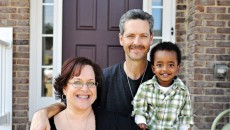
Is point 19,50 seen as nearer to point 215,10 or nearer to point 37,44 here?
point 37,44

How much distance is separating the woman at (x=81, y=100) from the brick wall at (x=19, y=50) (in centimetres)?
187

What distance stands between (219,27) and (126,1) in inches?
45.5

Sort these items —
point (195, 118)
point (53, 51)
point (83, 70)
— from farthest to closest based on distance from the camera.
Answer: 1. point (53, 51)
2. point (195, 118)
3. point (83, 70)

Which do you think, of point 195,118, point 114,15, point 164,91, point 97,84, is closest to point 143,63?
point 164,91

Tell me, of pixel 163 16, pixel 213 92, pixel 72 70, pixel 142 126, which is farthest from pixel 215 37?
pixel 72 70

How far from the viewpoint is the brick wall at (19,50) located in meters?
3.76

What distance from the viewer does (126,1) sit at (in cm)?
414

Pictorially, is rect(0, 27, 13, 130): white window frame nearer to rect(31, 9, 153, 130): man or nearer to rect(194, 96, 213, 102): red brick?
rect(31, 9, 153, 130): man

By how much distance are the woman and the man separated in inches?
5.2

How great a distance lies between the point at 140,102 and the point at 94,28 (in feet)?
6.90

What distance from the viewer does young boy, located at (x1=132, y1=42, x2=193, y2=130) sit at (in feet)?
7.11

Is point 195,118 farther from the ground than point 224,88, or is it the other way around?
point 224,88

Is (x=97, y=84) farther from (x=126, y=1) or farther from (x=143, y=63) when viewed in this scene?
(x=126, y=1)

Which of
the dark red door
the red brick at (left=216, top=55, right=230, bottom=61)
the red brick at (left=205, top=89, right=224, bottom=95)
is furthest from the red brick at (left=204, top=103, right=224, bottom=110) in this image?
the dark red door
